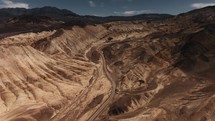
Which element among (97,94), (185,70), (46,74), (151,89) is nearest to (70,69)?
(46,74)

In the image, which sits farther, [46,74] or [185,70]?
[185,70]

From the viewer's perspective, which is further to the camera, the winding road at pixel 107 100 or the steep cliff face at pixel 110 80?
the steep cliff face at pixel 110 80

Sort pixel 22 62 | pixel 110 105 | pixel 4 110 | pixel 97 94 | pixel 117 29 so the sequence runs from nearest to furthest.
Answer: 1. pixel 4 110
2. pixel 110 105
3. pixel 97 94
4. pixel 22 62
5. pixel 117 29

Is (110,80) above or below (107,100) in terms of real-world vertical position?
above

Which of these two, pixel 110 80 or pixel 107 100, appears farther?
pixel 110 80

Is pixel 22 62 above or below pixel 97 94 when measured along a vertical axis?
above

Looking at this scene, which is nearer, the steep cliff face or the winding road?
the winding road

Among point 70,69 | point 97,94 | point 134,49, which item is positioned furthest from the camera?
point 134,49

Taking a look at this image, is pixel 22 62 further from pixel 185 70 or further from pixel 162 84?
pixel 185 70
